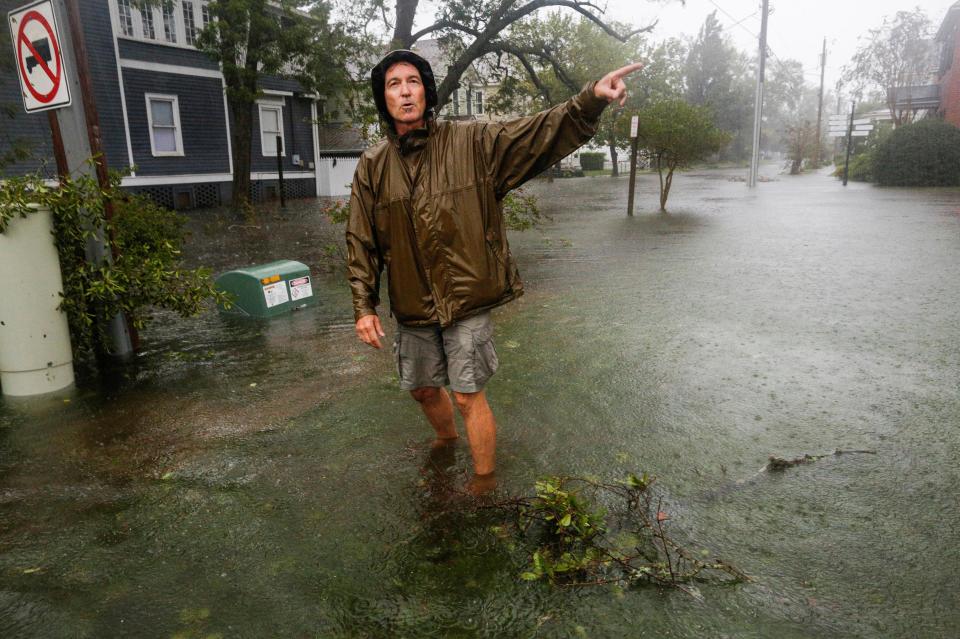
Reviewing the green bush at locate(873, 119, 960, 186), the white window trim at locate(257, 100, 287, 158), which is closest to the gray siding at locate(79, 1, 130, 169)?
the white window trim at locate(257, 100, 287, 158)

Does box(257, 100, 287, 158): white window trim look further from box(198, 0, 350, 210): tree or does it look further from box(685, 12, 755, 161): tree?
box(685, 12, 755, 161): tree

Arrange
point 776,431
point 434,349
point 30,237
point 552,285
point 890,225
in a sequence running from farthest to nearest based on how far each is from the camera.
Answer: point 890,225
point 552,285
point 30,237
point 776,431
point 434,349

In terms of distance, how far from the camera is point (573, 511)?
2.82m

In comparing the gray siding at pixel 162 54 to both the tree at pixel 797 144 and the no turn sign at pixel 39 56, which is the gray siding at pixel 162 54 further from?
the tree at pixel 797 144

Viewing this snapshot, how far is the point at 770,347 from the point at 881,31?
138 ft

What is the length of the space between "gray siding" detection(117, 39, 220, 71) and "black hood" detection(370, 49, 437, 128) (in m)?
20.0

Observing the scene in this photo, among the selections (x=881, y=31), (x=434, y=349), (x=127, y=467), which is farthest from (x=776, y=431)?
(x=881, y=31)

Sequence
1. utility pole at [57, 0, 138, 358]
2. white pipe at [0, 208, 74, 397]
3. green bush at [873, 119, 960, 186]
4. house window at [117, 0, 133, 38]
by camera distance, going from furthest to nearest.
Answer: green bush at [873, 119, 960, 186], house window at [117, 0, 133, 38], utility pole at [57, 0, 138, 358], white pipe at [0, 208, 74, 397]

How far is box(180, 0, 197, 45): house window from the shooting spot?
73.5ft

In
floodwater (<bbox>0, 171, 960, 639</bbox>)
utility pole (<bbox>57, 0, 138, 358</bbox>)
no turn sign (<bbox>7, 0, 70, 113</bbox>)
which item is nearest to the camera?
floodwater (<bbox>0, 171, 960, 639</bbox>)

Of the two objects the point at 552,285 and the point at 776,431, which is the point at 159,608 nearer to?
the point at 776,431

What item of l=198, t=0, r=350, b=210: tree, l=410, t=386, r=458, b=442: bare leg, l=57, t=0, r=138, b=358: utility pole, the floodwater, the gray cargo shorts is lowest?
the floodwater

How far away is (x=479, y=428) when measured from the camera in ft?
10.9

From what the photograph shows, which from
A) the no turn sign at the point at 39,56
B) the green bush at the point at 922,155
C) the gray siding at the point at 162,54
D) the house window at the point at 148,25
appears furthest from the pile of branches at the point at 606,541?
the green bush at the point at 922,155
